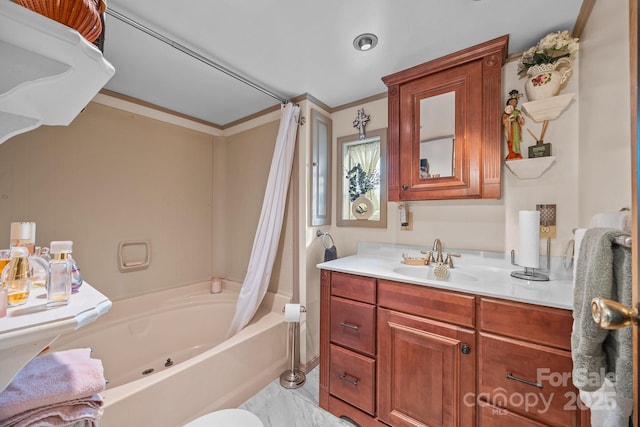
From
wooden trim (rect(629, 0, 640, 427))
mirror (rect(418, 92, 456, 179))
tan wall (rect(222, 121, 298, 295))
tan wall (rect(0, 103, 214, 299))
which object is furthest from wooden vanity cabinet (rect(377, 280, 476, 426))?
tan wall (rect(0, 103, 214, 299))

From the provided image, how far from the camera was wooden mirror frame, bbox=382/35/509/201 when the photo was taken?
4.59 feet

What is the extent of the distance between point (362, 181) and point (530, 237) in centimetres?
116

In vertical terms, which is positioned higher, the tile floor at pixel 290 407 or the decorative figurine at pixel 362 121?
the decorative figurine at pixel 362 121

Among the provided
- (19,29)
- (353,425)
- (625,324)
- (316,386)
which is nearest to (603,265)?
(625,324)

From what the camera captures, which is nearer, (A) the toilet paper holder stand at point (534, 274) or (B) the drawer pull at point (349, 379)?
(A) the toilet paper holder stand at point (534, 274)

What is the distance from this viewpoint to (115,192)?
6.64 feet

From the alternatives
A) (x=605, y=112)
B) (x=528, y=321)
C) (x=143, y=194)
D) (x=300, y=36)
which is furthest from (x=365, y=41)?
(x=143, y=194)

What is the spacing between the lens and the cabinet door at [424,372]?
112 cm

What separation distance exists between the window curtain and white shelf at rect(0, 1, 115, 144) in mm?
1705

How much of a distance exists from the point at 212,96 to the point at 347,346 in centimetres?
213

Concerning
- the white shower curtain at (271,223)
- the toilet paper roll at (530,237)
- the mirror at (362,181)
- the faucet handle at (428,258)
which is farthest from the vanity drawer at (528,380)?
the white shower curtain at (271,223)

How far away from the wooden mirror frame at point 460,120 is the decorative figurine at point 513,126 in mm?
79

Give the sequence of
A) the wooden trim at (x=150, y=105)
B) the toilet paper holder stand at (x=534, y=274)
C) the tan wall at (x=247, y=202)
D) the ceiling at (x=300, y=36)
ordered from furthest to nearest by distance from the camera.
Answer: the tan wall at (x=247, y=202), the wooden trim at (x=150, y=105), the toilet paper holder stand at (x=534, y=274), the ceiling at (x=300, y=36)

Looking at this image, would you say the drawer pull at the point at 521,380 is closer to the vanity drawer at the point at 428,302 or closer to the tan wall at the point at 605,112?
the vanity drawer at the point at 428,302
